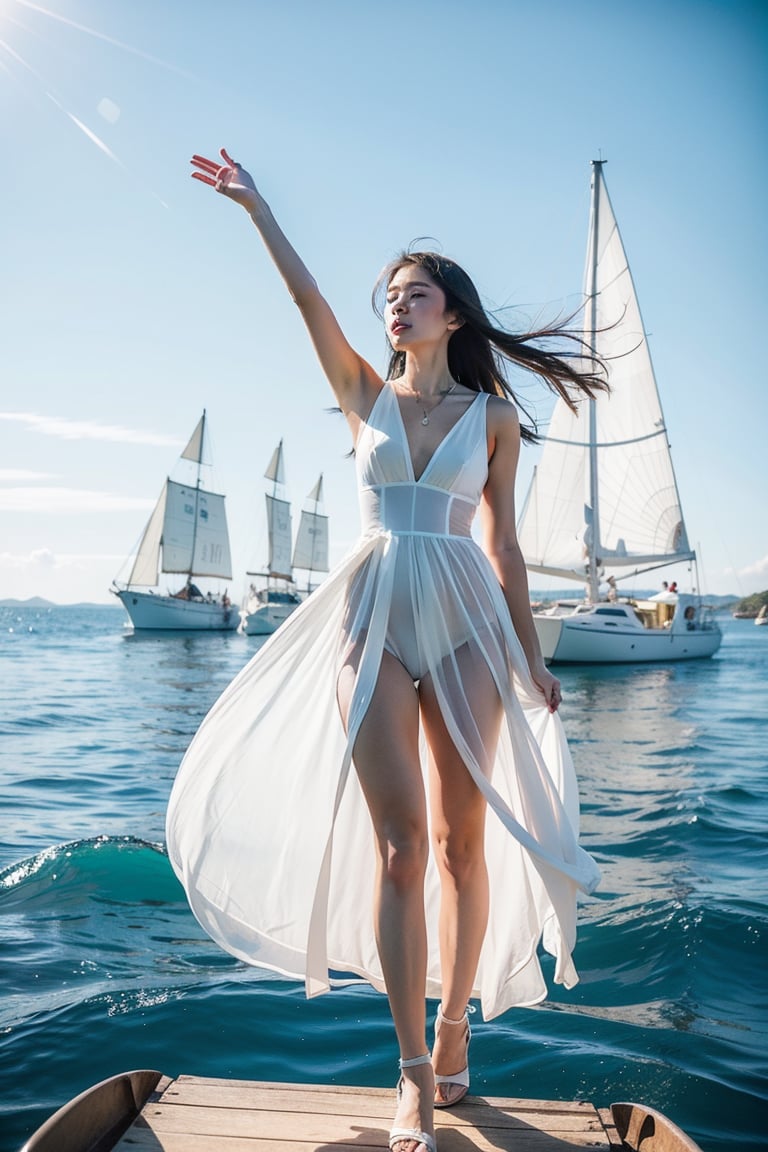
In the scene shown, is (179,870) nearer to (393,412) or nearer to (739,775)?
(393,412)

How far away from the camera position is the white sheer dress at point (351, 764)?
261cm

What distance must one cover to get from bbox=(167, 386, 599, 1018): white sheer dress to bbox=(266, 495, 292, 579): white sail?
69.5 meters

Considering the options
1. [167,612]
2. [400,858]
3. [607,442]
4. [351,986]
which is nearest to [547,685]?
[400,858]

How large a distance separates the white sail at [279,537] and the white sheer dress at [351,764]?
69.5 meters

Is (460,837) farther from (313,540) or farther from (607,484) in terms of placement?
(313,540)

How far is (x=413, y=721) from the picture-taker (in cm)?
248

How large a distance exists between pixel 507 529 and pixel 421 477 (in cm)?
33

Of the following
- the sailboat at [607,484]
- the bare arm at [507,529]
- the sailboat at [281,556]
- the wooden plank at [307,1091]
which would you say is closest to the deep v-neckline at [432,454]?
the bare arm at [507,529]

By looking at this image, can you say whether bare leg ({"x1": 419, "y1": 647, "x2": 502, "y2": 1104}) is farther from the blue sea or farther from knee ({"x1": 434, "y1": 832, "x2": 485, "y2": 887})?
the blue sea

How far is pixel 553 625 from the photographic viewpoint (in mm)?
28547

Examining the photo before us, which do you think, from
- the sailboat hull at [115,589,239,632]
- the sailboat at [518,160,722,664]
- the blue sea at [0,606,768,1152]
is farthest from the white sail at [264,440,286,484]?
the blue sea at [0,606,768,1152]

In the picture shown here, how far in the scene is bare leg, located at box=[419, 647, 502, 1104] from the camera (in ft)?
8.30

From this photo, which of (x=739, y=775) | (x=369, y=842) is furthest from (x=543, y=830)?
(x=739, y=775)

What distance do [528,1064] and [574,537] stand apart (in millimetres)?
27603
